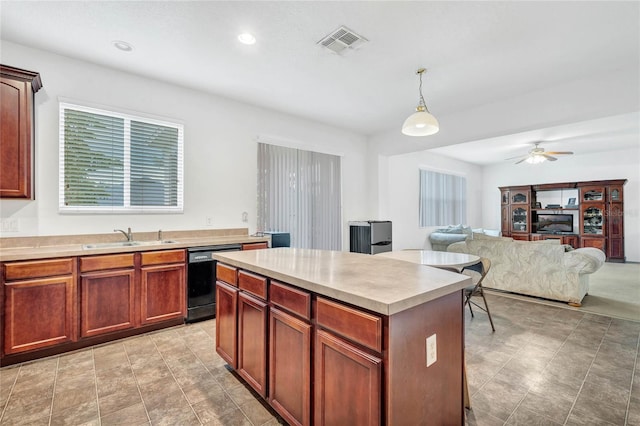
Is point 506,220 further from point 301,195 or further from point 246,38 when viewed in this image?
point 246,38

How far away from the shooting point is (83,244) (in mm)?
3020

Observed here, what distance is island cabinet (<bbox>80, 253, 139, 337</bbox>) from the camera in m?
2.67

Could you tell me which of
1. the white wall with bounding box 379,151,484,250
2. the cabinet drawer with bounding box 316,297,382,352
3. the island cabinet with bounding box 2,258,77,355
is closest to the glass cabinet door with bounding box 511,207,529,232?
the white wall with bounding box 379,151,484,250

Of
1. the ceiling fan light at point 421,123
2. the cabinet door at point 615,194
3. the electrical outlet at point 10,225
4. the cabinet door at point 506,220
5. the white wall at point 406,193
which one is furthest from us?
the cabinet door at point 506,220

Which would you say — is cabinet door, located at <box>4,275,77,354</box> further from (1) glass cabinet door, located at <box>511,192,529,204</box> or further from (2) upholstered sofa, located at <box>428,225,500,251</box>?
(1) glass cabinet door, located at <box>511,192,529,204</box>

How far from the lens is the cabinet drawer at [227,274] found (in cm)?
213

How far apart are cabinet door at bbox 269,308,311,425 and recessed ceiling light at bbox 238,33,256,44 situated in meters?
2.32

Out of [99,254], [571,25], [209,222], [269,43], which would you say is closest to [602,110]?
[571,25]

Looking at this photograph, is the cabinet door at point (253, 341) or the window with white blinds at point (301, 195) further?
the window with white blinds at point (301, 195)

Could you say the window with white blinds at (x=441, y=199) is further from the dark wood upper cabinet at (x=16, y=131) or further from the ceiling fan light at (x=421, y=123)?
the dark wood upper cabinet at (x=16, y=131)

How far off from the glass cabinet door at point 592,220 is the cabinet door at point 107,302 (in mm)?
9858

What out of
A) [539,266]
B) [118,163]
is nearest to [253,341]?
[118,163]

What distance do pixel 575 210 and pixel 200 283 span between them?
31.1 ft

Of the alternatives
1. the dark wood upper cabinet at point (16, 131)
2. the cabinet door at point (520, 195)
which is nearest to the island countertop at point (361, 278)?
the dark wood upper cabinet at point (16, 131)
